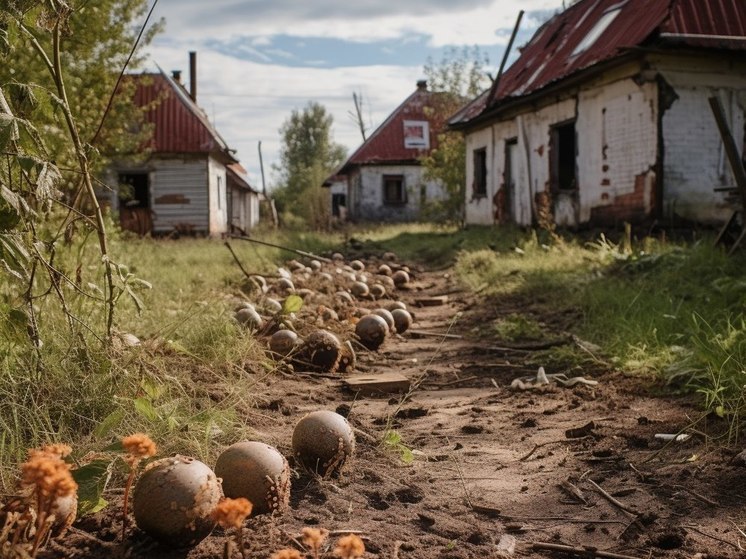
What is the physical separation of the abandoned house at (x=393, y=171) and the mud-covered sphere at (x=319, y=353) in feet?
90.5

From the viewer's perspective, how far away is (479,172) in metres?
22.3

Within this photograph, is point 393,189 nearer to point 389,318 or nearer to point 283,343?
point 389,318

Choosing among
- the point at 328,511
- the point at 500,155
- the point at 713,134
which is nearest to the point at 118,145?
the point at 500,155

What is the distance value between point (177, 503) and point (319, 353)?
3.21m

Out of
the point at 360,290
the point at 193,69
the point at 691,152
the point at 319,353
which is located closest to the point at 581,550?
the point at 319,353

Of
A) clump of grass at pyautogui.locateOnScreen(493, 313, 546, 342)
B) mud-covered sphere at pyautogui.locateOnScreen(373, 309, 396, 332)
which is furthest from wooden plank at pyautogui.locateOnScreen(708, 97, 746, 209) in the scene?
mud-covered sphere at pyautogui.locateOnScreen(373, 309, 396, 332)

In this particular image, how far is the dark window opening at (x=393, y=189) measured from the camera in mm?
34094

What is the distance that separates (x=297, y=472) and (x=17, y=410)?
1.29m

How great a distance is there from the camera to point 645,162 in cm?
1272

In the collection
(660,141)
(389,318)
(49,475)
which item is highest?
(660,141)

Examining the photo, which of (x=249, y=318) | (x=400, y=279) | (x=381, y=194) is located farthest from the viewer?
(x=381, y=194)

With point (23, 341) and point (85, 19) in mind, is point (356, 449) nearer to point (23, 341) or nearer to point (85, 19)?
point (23, 341)

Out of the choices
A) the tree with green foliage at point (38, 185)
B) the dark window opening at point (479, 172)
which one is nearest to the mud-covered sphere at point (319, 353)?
the tree with green foliage at point (38, 185)

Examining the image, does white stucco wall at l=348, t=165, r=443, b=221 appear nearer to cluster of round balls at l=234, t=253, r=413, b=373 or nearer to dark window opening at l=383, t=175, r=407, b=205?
dark window opening at l=383, t=175, r=407, b=205
